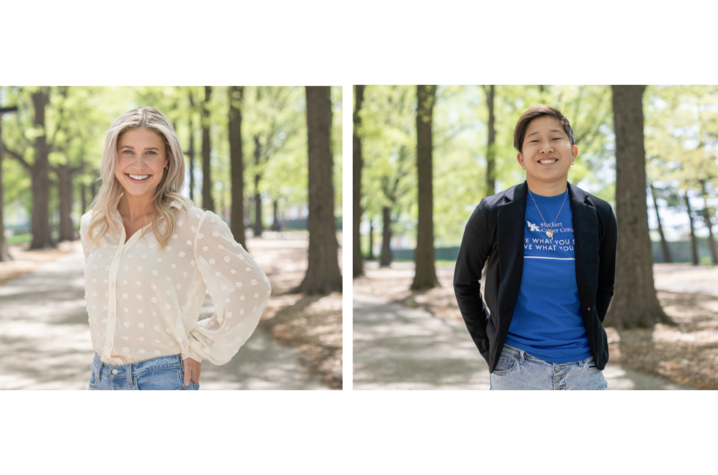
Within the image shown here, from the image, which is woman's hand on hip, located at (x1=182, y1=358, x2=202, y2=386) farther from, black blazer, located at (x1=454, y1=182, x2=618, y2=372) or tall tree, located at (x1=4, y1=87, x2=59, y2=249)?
tall tree, located at (x1=4, y1=87, x2=59, y2=249)

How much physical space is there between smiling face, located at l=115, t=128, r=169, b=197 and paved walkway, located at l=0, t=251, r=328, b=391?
3452 mm

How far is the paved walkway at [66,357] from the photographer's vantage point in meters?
5.46

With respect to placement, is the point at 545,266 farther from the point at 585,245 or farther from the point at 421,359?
the point at 421,359

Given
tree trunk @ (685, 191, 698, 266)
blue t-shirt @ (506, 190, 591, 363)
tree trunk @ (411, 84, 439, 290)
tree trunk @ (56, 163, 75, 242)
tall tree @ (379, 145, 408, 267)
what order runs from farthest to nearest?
1. tall tree @ (379, 145, 408, 267)
2. tree trunk @ (56, 163, 75, 242)
3. tree trunk @ (685, 191, 698, 266)
4. tree trunk @ (411, 84, 439, 290)
5. blue t-shirt @ (506, 190, 591, 363)

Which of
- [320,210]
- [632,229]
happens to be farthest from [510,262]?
[320,210]

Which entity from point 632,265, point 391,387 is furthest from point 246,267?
point 632,265

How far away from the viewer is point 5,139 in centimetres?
2277

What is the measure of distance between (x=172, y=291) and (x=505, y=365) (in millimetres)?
1307

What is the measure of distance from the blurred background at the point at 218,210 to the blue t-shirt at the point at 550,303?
1.43 m

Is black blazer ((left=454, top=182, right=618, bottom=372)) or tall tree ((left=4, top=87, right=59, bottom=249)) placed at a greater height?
tall tree ((left=4, top=87, right=59, bottom=249))

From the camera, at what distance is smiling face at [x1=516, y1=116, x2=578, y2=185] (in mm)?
2283

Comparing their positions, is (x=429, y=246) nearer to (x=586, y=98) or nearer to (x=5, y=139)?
(x=586, y=98)

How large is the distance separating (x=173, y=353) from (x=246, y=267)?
0.42m

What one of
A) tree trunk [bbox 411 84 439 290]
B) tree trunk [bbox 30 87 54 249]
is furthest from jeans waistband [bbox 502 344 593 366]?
tree trunk [bbox 30 87 54 249]
